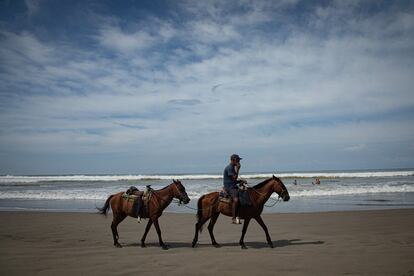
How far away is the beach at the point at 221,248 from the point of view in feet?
21.4

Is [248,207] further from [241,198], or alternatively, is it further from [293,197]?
[293,197]

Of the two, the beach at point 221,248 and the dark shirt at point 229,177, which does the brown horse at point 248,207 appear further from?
the beach at point 221,248

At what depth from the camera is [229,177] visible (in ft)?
31.0

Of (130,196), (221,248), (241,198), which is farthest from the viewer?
(130,196)

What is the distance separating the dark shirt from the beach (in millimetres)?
1710

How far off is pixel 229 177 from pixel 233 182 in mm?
191

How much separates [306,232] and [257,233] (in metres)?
1.69

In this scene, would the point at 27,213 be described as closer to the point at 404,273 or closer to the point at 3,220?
the point at 3,220

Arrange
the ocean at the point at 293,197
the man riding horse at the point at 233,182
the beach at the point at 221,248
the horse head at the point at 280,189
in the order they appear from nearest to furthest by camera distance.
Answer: the beach at the point at 221,248 → the man riding horse at the point at 233,182 → the horse head at the point at 280,189 → the ocean at the point at 293,197

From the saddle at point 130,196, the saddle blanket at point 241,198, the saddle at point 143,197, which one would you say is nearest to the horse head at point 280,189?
the saddle blanket at point 241,198

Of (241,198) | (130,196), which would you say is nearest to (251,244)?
(241,198)

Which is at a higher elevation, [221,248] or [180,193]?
[180,193]

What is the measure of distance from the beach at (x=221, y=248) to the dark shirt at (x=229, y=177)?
1710 mm

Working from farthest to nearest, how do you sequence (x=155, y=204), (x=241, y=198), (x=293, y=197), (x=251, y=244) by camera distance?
(x=293, y=197) → (x=251, y=244) → (x=155, y=204) → (x=241, y=198)
